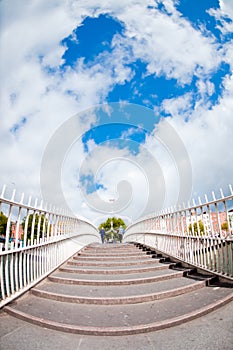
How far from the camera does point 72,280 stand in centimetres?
580

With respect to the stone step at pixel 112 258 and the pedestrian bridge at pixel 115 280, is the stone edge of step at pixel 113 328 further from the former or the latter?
the stone step at pixel 112 258

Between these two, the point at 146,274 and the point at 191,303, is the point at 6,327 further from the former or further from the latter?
the point at 146,274

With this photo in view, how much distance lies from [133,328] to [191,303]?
1.46 m

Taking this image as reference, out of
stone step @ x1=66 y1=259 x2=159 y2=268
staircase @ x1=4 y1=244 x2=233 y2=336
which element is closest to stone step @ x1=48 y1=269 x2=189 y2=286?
staircase @ x1=4 y1=244 x2=233 y2=336

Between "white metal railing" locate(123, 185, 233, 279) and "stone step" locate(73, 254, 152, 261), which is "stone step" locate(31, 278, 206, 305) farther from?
"stone step" locate(73, 254, 152, 261)

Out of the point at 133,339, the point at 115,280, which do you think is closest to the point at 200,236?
the point at 115,280

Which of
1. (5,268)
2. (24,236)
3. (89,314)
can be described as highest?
(24,236)

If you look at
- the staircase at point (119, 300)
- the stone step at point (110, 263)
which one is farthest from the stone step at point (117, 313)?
the stone step at point (110, 263)

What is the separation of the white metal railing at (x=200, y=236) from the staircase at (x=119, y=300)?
1.45 ft

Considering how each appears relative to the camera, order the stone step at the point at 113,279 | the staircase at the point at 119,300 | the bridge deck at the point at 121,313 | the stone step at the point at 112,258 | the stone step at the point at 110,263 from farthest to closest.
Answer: the stone step at the point at 112,258 < the stone step at the point at 110,263 < the stone step at the point at 113,279 < the staircase at the point at 119,300 < the bridge deck at the point at 121,313

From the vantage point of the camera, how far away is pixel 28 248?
5223mm

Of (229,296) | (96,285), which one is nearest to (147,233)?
(96,285)

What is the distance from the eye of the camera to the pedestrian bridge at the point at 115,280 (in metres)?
3.85

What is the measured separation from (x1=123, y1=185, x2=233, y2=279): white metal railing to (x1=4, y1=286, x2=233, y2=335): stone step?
102cm
